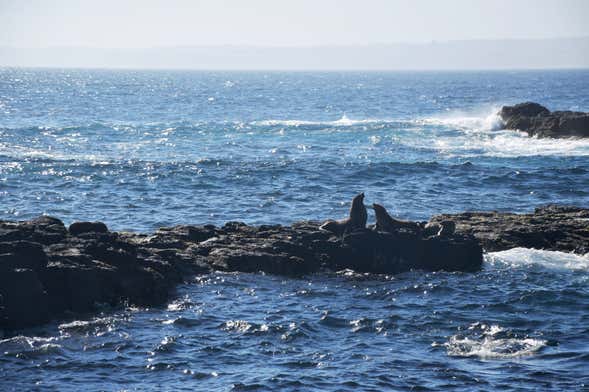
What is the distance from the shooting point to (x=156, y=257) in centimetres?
2770

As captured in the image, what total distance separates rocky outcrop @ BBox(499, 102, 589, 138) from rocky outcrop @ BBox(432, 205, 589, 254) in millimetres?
35197

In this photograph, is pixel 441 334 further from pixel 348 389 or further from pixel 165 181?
pixel 165 181

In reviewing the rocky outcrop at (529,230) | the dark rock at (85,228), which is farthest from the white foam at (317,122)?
the dark rock at (85,228)

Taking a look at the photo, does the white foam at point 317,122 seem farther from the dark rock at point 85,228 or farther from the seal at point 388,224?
the dark rock at point 85,228

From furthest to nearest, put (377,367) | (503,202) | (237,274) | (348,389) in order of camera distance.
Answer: (503,202)
(237,274)
(377,367)
(348,389)

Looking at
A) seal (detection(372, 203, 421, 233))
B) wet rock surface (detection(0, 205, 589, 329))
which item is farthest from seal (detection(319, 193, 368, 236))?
wet rock surface (detection(0, 205, 589, 329))

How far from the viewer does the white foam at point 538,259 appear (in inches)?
1163

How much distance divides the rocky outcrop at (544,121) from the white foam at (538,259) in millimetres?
40450

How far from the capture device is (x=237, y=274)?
2827 cm

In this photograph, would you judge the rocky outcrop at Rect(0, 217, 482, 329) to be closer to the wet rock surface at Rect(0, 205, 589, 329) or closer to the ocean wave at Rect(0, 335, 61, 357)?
the wet rock surface at Rect(0, 205, 589, 329)

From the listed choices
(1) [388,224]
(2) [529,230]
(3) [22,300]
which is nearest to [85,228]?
(3) [22,300]

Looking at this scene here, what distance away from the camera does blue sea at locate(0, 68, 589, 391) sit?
2042cm

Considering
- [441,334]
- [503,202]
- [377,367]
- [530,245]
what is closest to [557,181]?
[503,202]

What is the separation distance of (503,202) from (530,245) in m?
12.5
